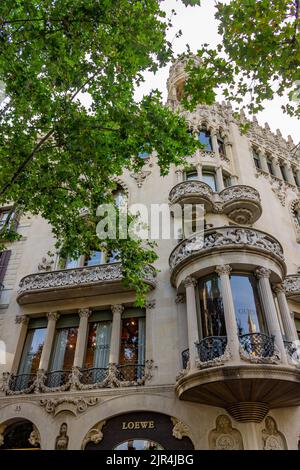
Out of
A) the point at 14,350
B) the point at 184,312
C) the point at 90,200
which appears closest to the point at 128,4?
the point at 90,200

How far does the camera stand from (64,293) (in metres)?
15.2

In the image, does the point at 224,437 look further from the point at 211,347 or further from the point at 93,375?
the point at 93,375

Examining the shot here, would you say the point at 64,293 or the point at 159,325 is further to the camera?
the point at 64,293

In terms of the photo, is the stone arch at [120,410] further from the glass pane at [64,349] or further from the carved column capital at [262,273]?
the carved column capital at [262,273]

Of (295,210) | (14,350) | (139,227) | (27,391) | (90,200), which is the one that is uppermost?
(295,210)

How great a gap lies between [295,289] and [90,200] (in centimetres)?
926

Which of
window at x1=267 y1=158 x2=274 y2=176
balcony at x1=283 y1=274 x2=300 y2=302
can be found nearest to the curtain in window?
balcony at x1=283 y1=274 x2=300 y2=302

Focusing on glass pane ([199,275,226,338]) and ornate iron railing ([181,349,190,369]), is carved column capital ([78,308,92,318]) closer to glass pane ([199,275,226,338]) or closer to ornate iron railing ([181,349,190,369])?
ornate iron railing ([181,349,190,369])

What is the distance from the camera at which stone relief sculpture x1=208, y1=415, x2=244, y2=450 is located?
1085 cm

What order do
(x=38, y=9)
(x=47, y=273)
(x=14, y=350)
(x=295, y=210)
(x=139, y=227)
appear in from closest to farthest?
1. (x=38, y=9)
2. (x=14, y=350)
3. (x=47, y=273)
4. (x=139, y=227)
5. (x=295, y=210)

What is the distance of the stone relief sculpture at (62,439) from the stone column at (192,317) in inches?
199

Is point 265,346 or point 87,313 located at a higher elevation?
point 87,313

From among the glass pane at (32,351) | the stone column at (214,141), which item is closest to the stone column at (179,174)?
the stone column at (214,141)

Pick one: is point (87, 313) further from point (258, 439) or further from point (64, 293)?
point (258, 439)
